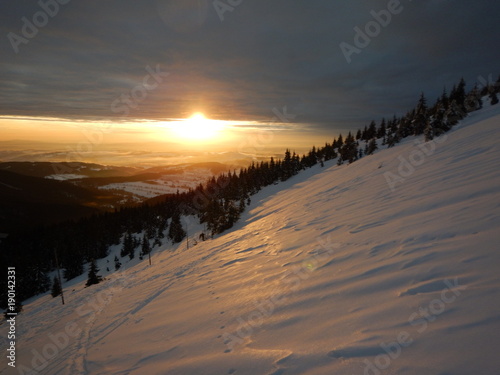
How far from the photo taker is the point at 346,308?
205 inches

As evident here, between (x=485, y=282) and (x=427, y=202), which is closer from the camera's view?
(x=485, y=282)

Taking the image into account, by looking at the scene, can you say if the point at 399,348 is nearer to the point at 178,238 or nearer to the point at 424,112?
the point at 178,238

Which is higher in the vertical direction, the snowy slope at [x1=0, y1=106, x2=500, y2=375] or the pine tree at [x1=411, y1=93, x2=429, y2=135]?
the pine tree at [x1=411, y1=93, x2=429, y2=135]

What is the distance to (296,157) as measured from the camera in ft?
298

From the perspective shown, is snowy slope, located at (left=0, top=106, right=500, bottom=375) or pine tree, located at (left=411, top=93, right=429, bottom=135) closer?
snowy slope, located at (left=0, top=106, right=500, bottom=375)

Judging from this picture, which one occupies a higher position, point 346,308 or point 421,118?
point 421,118

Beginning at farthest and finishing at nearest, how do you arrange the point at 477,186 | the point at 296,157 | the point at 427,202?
1. the point at 296,157
2. the point at 427,202
3. the point at 477,186

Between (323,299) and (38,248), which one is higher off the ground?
(323,299)

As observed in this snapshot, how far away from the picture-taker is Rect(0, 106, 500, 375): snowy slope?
3703 millimetres

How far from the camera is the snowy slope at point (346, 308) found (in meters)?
3.70

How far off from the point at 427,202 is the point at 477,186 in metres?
1.85

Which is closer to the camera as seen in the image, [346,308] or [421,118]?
[346,308]

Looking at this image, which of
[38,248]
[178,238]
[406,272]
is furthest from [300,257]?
[38,248]

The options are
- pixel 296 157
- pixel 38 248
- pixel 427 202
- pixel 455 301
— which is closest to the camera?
pixel 455 301
